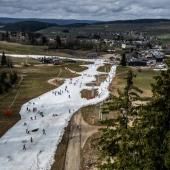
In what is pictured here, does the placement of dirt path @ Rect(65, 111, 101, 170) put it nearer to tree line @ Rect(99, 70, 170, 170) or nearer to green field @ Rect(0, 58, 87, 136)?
green field @ Rect(0, 58, 87, 136)

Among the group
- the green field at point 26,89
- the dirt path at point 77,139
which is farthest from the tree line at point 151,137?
the green field at point 26,89

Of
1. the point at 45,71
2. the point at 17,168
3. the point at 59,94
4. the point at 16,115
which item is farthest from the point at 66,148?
the point at 45,71

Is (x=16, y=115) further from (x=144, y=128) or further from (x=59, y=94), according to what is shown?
(x=144, y=128)

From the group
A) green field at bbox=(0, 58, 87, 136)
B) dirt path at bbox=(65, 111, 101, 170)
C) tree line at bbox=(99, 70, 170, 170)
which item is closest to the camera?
tree line at bbox=(99, 70, 170, 170)

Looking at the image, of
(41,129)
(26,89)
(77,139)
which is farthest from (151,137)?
(26,89)

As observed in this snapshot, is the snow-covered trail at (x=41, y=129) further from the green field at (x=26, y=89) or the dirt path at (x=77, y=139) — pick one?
the dirt path at (x=77, y=139)

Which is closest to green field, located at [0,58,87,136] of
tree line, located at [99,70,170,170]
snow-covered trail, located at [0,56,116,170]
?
snow-covered trail, located at [0,56,116,170]
